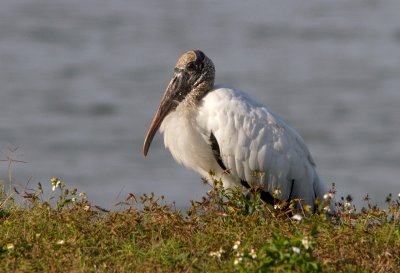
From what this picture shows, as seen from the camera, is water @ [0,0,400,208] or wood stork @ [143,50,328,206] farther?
water @ [0,0,400,208]

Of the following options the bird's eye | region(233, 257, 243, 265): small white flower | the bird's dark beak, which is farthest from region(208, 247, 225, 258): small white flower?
the bird's eye

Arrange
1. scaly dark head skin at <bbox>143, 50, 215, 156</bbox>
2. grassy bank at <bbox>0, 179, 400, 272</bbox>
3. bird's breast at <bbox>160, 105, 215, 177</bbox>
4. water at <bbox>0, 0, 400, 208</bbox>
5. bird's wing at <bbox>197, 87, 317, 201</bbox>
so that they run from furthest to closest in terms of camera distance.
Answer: water at <bbox>0, 0, 400, 208</bbox> → scaly dark head skin at <bbox>143, 50, 215, 156</bbox> → bird's breast at <bbox>160, 105, 215, 177</bbox> → bird's wing at <bbox>197, 87, 317, 201</bbox> → grassy bank at <bbox>0, 179, 400, 272</bbox>

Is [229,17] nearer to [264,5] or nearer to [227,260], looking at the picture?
Answer: [264,5]

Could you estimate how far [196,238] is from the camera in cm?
637

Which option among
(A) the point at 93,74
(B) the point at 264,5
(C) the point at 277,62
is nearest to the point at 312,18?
(B) the point at 264,5

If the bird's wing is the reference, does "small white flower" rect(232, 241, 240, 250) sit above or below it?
below

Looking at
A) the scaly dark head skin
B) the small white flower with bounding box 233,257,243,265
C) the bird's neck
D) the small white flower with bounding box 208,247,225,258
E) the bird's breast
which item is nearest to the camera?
the small white flower with bounding box 233,257,243,265

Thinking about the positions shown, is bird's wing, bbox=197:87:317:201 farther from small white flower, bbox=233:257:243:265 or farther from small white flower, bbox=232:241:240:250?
small white flower, bbox=233:257:243:265

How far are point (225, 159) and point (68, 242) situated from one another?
2.16 m

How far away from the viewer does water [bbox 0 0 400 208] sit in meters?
19.1

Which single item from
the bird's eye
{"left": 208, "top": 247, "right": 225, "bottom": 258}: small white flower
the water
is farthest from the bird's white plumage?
the water

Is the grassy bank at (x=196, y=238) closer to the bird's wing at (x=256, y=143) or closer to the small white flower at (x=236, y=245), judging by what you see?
the small white flower at (x=236, y=245)

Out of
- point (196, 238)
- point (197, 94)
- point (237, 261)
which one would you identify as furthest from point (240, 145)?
point (237, 261)

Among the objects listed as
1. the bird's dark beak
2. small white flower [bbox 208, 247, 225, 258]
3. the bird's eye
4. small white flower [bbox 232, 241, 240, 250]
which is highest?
the bird's eye
